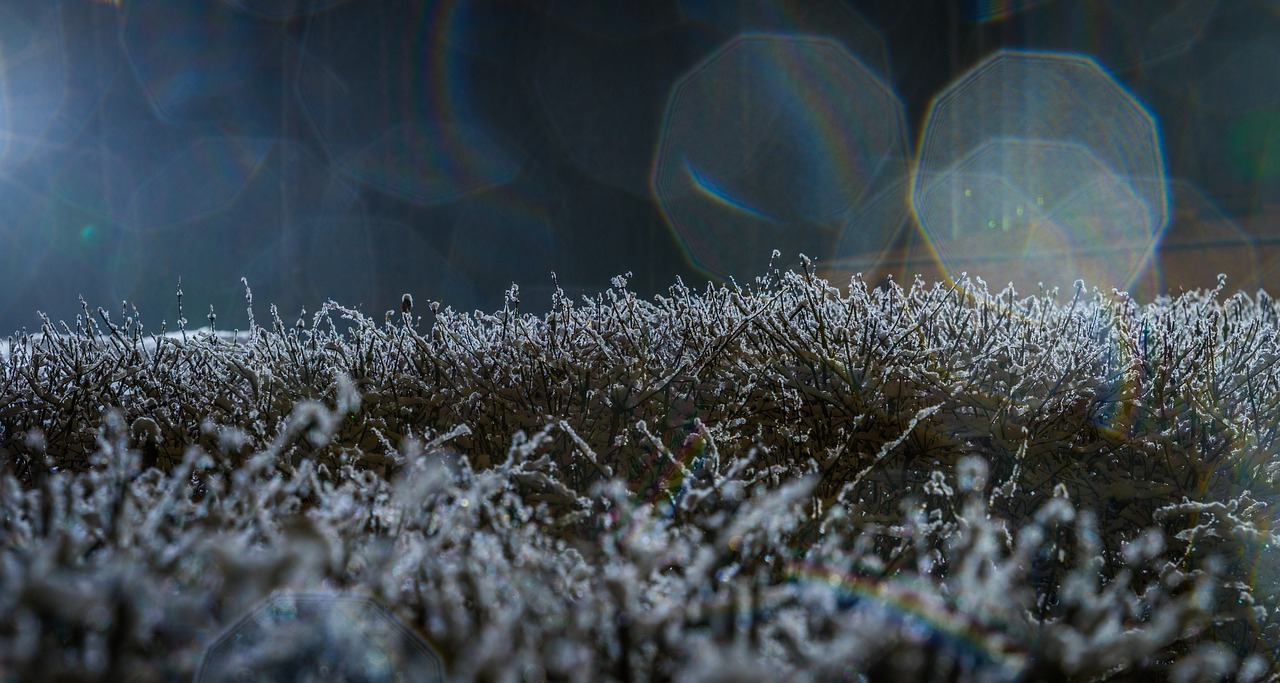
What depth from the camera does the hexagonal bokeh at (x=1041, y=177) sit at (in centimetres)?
770

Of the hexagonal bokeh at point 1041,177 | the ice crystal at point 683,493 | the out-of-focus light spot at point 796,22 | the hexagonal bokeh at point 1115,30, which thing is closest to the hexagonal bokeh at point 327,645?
the ice crystal at point 683,493

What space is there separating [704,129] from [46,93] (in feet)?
21.0

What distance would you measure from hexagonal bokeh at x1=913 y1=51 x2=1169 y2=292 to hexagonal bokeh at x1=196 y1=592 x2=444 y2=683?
740 cm

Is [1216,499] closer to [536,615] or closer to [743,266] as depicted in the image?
[536,615]

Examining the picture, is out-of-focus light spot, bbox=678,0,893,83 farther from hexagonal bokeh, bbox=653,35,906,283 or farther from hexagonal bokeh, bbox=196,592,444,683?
hexagonal bokeh, bbox=196,592,444,683

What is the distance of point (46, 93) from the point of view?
8289 millimetres

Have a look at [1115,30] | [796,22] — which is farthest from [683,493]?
[1115,30]

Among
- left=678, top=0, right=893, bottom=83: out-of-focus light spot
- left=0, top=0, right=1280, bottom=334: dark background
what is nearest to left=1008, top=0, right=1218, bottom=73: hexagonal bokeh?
left=0, top=0, right=1280, bottom=334: dark background

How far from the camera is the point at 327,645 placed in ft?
3.29

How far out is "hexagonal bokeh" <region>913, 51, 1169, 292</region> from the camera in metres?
7.70

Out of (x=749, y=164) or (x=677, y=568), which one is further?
(x=749, y=164)

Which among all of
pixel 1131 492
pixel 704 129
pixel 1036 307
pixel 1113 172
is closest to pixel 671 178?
pixel 704 129

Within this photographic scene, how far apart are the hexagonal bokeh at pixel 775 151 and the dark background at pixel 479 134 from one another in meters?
0.03

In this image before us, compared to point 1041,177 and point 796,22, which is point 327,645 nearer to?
point 796,22
